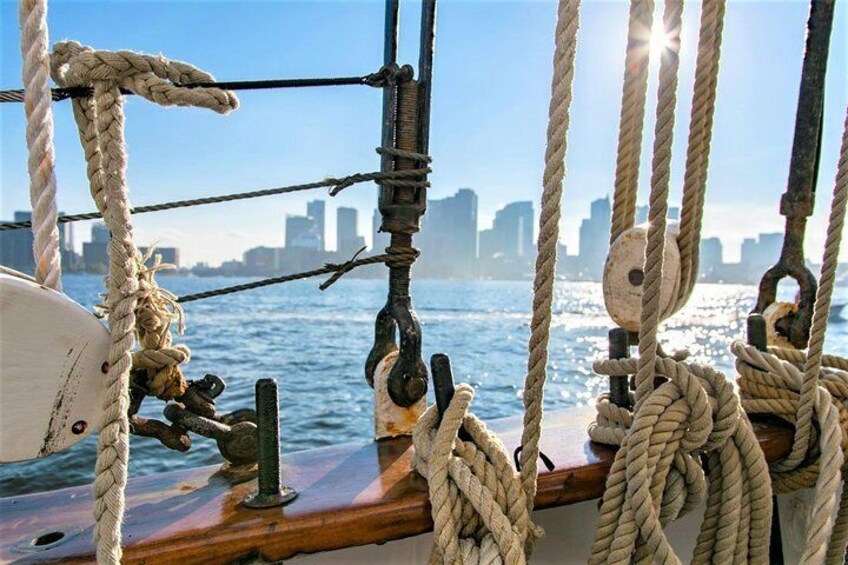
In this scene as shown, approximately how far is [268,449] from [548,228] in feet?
1.95

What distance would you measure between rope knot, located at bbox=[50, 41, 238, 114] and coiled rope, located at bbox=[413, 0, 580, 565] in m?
0.51

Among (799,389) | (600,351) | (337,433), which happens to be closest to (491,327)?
(600,351)

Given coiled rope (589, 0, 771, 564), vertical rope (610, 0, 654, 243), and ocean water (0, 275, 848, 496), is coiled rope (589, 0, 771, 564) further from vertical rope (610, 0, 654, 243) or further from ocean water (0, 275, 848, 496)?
ocean water (0, 275, 848, 496)

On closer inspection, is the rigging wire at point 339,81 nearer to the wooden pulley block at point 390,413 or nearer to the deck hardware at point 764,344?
the wooden pulley block at point 390,413

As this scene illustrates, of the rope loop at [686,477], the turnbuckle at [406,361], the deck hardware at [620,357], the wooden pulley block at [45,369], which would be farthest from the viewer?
the turnbuckle at [406,361]

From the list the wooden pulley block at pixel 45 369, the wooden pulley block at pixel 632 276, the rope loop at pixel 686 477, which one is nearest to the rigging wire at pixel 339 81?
the wooden pulley block at pixel 45 369

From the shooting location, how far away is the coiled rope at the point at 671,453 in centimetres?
102

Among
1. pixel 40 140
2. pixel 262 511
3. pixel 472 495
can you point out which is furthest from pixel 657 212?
pixel 40 140

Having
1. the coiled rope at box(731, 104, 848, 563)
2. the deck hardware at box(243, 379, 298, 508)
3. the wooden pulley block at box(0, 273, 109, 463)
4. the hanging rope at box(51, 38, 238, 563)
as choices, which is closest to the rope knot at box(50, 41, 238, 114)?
the hanging rope at box(51, 38, 238, 563)

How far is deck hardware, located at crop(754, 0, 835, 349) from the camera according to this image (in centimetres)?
166

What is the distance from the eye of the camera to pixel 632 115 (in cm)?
132

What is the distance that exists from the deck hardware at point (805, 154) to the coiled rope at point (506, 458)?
105cm

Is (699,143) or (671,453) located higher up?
(699,143)

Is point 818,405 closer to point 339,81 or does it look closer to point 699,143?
point 699,143
